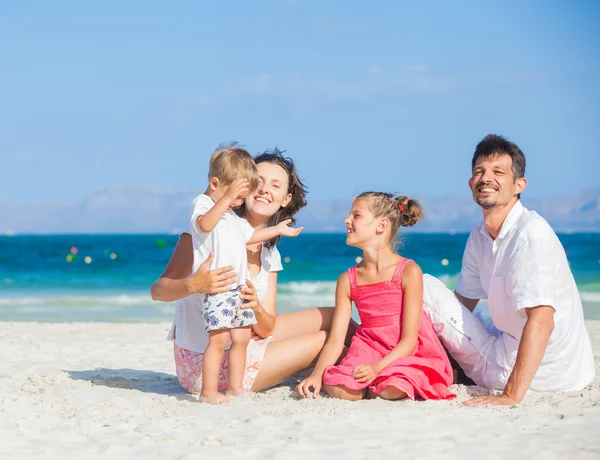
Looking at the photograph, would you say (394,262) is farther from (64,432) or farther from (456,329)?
(64,432)

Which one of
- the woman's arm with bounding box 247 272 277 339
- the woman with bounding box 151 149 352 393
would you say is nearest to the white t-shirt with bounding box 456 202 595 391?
the woman with bounding box 151 149 352 393

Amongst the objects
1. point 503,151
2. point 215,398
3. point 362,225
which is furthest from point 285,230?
point 503,151

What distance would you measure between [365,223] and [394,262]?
0.30 m

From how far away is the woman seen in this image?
4684 millimetres

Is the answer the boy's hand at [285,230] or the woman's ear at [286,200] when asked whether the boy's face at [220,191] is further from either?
the woman's ear at [286,200]

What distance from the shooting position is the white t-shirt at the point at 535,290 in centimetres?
434

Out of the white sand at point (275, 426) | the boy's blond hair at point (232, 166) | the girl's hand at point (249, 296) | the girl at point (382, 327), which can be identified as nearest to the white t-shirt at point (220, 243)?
the girl's hand at point (249, 296)

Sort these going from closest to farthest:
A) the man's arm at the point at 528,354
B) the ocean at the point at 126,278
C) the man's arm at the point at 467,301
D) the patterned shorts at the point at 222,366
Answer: the man's arm at the point at 528,354 < the patterned shorts at the point at 222,366 < the man's arm at the point at 467,301 < the ocean at the point at 126,278

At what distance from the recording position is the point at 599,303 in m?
15.4

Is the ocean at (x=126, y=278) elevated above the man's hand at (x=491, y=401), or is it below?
above

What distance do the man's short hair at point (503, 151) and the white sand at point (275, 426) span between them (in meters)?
1.36

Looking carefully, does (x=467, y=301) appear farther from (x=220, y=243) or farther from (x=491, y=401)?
(x=220, y=243)

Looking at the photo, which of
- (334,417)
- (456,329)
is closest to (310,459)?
(334,417)

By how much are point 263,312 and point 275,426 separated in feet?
3.31
